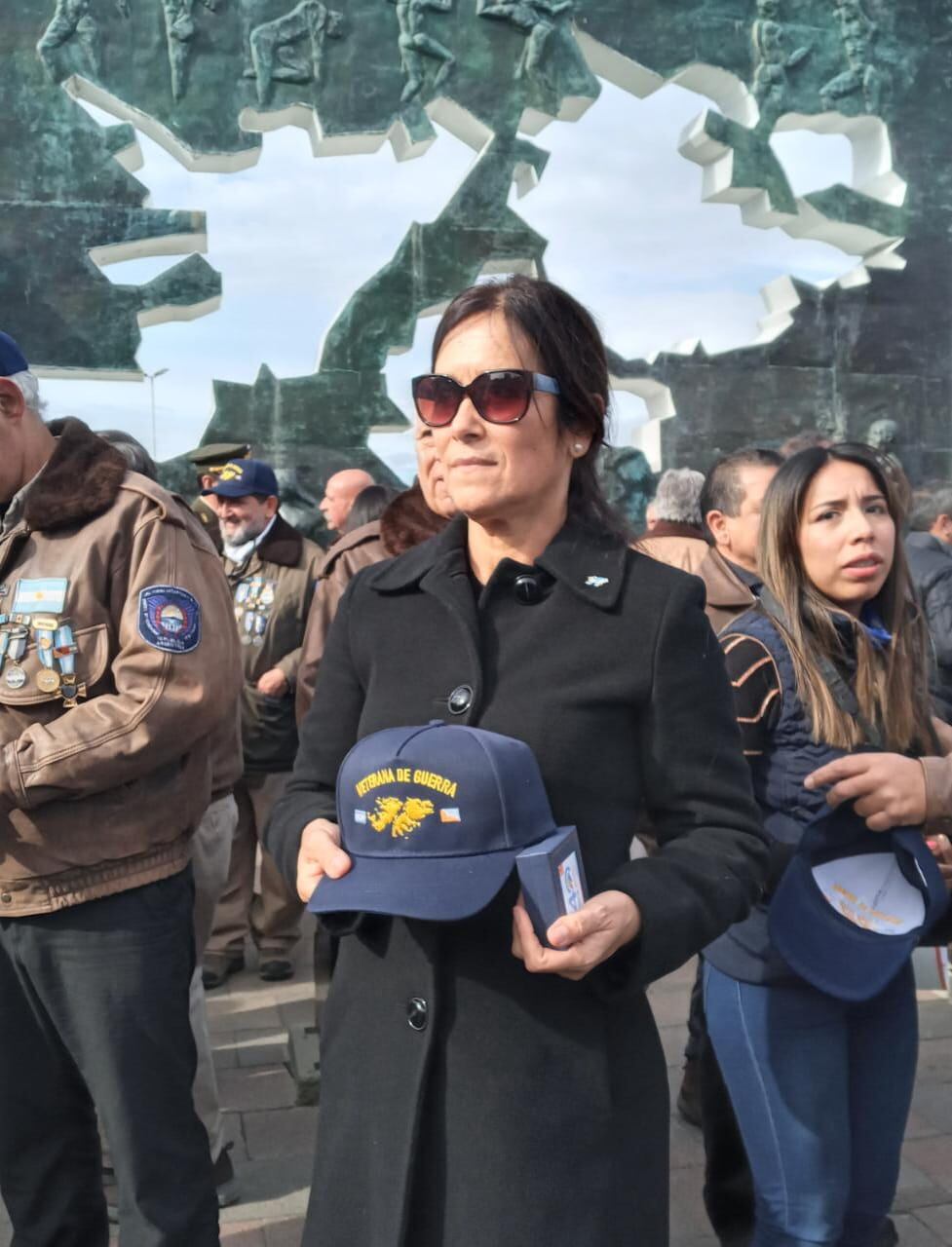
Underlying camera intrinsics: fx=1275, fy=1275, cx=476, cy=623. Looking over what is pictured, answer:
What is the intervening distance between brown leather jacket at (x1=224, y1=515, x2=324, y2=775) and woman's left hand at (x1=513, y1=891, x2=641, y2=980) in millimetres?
3747

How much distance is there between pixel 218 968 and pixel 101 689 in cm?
297

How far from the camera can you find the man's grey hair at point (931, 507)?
18.7 feet

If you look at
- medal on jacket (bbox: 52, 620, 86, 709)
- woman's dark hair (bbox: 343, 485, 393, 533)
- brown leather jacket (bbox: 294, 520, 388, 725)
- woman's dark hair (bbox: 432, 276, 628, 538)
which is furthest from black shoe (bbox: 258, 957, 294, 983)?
woman's dark hair (bbox: 432, 276, 628, 538)

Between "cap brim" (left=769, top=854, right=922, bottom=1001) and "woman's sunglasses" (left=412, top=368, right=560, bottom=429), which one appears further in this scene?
"cap brim" (left=769, top=854, right=922, bottom=1001)

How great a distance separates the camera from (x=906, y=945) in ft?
7.35

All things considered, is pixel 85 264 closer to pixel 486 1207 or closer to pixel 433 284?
pixel 433 284

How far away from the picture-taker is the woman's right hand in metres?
1.57

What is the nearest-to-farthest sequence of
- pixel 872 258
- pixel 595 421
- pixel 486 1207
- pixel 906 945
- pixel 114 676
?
1. pixel 486 1207
2. pixel 595 421
3. pixel 906 945
4. pixel 114 676
5. pixel 872 258

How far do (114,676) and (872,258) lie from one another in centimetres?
1071

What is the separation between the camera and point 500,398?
5.56 ft

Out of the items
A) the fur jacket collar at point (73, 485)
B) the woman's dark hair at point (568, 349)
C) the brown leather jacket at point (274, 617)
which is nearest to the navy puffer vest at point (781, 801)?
the woman's dark hair at point (568, 349)

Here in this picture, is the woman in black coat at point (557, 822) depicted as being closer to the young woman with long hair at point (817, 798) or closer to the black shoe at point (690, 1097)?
the young woman with long hair at point (817, 798)

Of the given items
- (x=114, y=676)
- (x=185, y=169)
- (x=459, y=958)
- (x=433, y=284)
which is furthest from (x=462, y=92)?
(x=459, y=958)

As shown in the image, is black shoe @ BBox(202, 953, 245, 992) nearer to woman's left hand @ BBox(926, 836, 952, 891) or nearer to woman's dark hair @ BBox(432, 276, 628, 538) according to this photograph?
woman's left hand @ BBox(926, 836, 952, 891)
